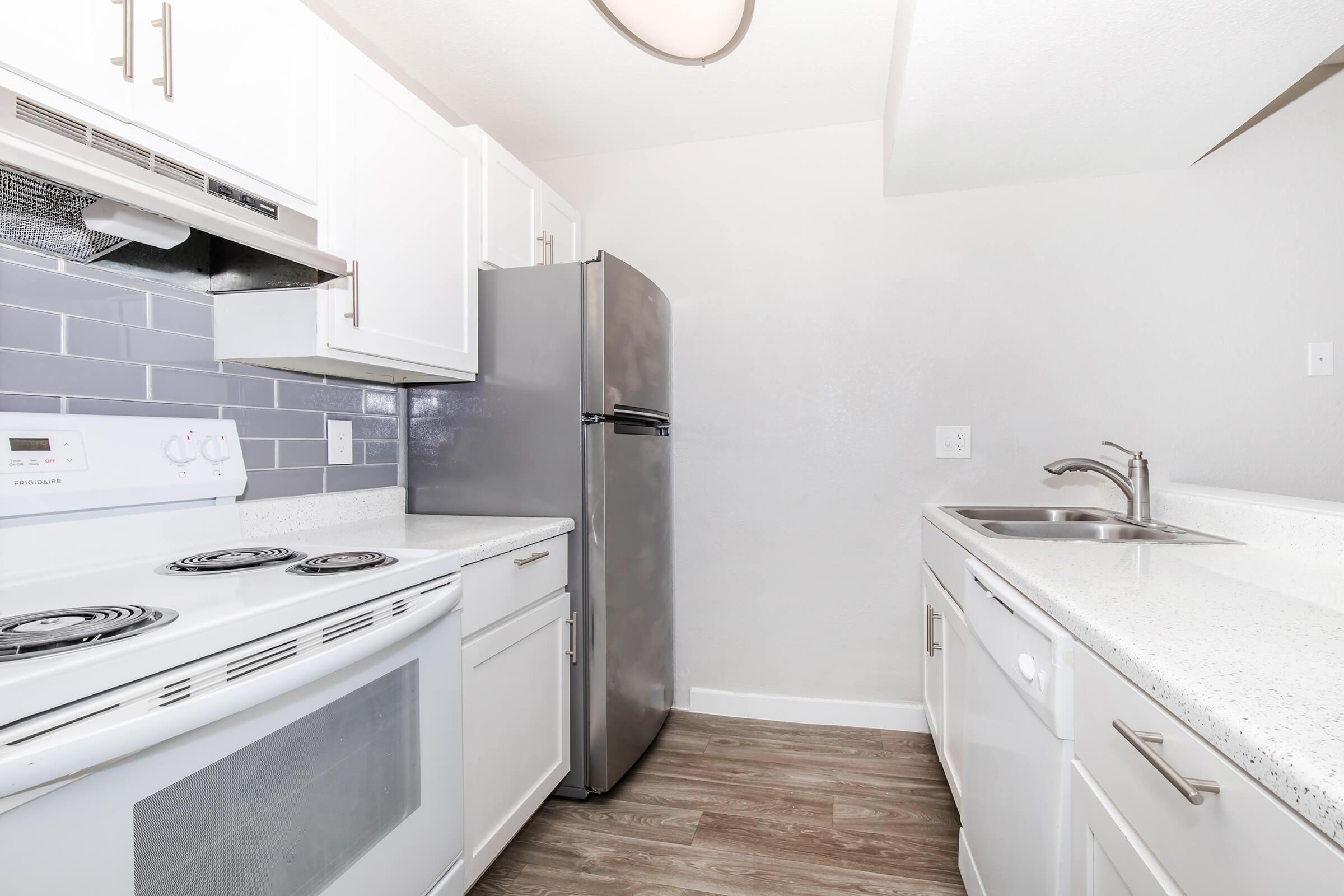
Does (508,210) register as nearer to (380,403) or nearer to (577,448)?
(380,403)

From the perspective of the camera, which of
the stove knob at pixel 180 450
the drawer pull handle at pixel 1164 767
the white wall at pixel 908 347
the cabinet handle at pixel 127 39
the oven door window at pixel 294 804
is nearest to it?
the drawer pull handle at pixel 1164 767

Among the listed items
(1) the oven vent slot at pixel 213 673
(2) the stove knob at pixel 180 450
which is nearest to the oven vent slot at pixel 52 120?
(2) the stove knob at pixel 180 450

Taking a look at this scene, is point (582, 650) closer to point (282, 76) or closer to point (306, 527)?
point (306, 527)

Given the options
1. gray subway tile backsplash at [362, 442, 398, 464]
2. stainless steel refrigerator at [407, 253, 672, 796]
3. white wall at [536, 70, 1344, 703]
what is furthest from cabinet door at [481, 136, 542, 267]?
gray subway tile backsplash at [362, 442, 398, 464]

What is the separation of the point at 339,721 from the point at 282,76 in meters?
1.29

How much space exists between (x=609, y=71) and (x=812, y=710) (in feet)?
8.05

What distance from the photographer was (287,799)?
0.97 m

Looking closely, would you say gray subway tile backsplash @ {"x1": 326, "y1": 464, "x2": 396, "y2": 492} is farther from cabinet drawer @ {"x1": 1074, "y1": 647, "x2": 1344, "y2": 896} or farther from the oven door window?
cabinet drawer @ {"x1": 1074, "y1": 647, "x2": 1344, "y2": 896}

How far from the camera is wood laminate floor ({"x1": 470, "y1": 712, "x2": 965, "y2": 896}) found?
1.59 meters

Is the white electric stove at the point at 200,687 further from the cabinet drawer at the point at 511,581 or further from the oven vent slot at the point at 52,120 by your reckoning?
the oven vent slot at the point at 52,120

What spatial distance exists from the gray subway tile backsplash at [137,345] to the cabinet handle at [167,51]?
19.4 inches

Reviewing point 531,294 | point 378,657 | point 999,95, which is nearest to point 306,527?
point 378,657

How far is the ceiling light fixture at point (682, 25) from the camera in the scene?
1351mm

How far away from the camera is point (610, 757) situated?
1947 mm
